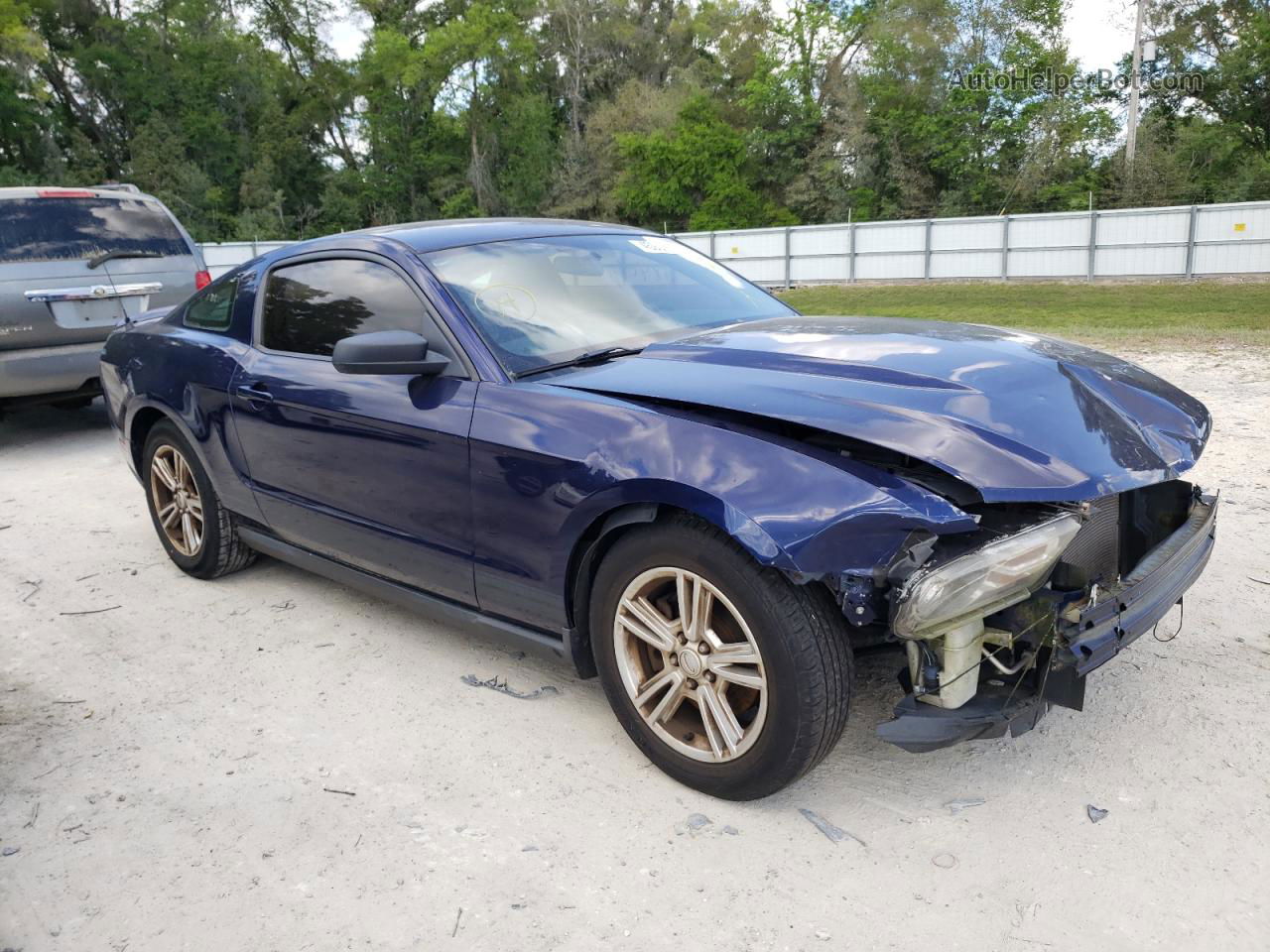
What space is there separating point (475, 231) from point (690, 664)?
78.8 inches

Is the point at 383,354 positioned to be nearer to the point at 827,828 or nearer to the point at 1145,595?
the point at 827,828

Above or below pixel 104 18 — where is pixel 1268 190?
below

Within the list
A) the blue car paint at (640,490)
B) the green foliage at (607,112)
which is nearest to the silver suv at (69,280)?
the blue car paint at (640,490)

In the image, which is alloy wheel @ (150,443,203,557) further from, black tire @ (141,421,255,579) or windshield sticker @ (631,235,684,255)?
windshield sticker @ (631,235,684,255)

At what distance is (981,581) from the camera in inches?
92.2

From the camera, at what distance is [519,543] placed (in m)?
3.01

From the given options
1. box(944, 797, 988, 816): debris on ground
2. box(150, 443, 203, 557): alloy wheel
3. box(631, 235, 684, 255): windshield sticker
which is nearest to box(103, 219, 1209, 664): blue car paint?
box(631, 235, 684, 255): windshield sticker

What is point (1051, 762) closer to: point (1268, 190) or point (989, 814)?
point (989, 814)

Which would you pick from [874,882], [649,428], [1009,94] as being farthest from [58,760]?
[1009,94]

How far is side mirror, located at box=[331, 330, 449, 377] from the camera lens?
3.08 meters

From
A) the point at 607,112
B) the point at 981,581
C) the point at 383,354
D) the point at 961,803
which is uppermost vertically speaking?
the point at 607,112

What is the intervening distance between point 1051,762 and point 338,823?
6.76 ft

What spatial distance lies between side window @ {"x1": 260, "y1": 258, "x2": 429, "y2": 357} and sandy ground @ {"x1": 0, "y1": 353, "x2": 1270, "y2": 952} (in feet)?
4.02

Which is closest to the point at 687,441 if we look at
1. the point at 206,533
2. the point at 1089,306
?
the point at 206,533
